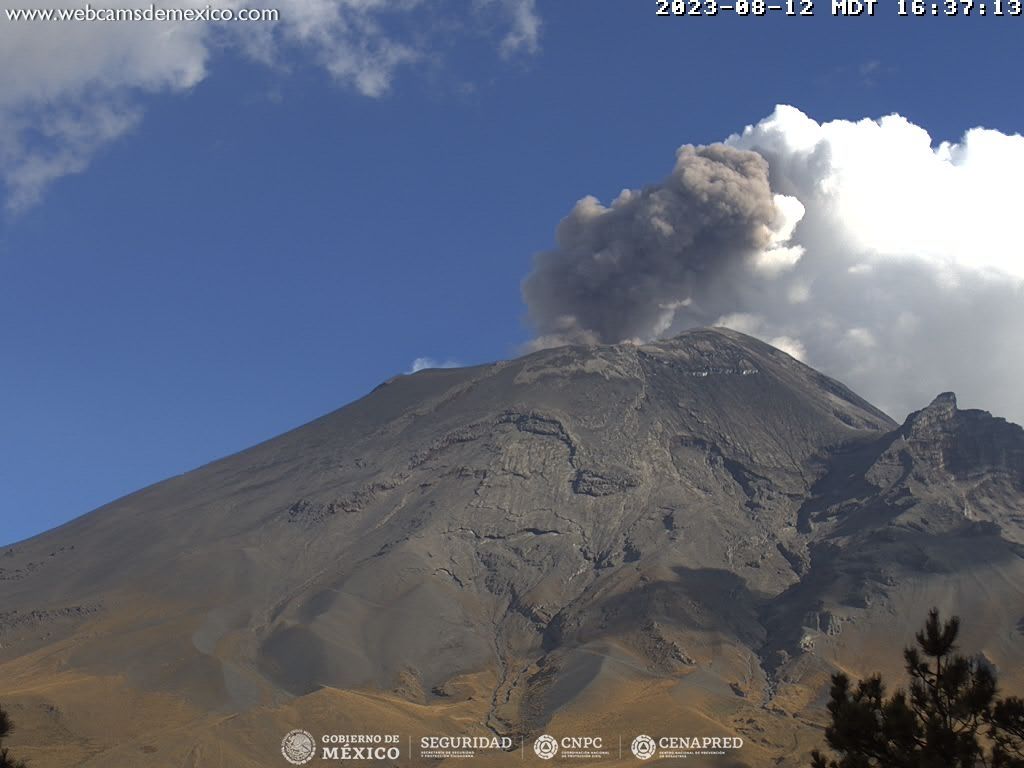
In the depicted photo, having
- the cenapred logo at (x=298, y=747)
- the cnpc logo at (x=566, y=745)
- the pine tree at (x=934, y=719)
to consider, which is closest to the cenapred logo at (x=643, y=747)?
the cnpc logo at (x=566, y=745)

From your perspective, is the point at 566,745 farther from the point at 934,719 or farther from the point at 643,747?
the point at 934,719

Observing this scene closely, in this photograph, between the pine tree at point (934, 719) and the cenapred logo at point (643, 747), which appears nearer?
the pine tree at point (934, 719)

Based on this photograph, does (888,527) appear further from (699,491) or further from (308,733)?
(308,733)

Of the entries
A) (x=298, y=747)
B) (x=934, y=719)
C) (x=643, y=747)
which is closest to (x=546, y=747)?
(x=643, y=747)

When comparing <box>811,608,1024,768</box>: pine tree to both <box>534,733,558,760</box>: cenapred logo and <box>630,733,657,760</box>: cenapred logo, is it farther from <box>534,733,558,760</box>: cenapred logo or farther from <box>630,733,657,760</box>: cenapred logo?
<box>534,733,558,760</box>: cenapred logo

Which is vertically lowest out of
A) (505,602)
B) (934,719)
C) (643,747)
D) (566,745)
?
(934,719)

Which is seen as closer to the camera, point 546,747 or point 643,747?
point 643,747

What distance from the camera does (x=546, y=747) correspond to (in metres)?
118

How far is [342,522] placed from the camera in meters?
182

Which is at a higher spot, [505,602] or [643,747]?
[505,602]

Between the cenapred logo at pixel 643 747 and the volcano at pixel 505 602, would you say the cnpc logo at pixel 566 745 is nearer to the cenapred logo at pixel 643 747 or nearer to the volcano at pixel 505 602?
the volcano at pixel 505 602

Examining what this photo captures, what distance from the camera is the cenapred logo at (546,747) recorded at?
4614 inches

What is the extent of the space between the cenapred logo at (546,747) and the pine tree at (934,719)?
3693 inches

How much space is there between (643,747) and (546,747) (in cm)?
854
